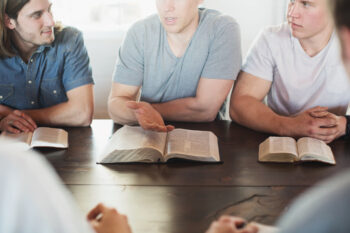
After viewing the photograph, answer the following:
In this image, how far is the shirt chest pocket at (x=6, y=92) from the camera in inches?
89.7

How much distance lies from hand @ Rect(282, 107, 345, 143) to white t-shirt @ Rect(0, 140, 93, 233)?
1391mm

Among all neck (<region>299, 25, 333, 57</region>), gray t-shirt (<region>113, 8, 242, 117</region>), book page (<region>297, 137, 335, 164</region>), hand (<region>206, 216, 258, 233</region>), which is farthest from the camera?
gray t-shirt (<region>113, 8, 242, 117</region>)

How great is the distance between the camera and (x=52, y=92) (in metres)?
2.34

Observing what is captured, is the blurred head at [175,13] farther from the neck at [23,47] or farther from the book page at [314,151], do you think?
the book page at [314,151]

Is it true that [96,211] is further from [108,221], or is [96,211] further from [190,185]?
[190,185]

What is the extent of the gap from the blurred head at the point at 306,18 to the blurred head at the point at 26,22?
109 cm

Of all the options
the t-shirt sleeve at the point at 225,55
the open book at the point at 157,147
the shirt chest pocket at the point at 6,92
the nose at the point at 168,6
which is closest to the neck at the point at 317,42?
the t-shirt sleeve at the point at 225,55

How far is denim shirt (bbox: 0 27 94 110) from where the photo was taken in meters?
2.27

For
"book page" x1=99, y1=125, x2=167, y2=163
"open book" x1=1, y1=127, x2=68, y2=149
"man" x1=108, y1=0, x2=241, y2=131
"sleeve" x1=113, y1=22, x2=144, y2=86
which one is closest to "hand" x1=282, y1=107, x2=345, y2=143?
"man" x1=108, y1=0, x2=241, y2=131

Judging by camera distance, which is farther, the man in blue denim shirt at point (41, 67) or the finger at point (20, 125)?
the man in blue denim shirt at point (41, 67)

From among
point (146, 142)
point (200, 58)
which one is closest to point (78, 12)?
point (200, 58)

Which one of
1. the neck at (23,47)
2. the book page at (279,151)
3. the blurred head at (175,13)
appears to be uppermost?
the blurred head at (175,13)

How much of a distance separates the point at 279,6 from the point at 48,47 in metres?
2.24

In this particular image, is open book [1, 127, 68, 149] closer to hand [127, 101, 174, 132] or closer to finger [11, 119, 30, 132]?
finger [11, 119, 30, 132]
